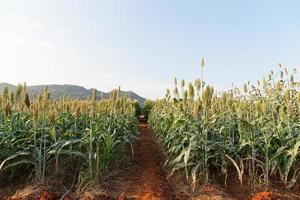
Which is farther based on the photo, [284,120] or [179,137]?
[179,137]

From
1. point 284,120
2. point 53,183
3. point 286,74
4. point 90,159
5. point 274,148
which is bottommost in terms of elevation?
point 53,183

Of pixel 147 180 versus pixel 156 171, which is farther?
pixel 156 171

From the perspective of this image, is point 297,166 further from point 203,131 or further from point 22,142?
point 22,142

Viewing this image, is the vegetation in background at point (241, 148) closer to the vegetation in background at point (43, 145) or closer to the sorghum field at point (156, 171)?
the sorghum field at point (156, 171)

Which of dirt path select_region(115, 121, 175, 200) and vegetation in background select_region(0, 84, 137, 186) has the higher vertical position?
vegetation in background select_region(0, 84, 137, 186)

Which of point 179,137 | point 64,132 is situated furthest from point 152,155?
point 64,132

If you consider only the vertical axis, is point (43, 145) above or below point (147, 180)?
above

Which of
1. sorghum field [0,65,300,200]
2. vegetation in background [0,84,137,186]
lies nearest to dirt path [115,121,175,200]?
sorghum field [0,65,300,200]

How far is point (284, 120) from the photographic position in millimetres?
5348

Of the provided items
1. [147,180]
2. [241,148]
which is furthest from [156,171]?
[241,148]

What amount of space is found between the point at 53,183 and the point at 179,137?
2348 mm

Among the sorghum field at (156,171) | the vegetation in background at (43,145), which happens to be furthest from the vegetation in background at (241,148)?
the vegetation in background at (43,145)

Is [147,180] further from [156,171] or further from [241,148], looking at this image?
[241,148]

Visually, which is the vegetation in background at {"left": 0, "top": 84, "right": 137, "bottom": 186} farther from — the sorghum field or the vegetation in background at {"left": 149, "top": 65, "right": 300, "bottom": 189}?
the vegetation in background at {"left": 149, "top": 65, "right": 300, "bottom": 189}
